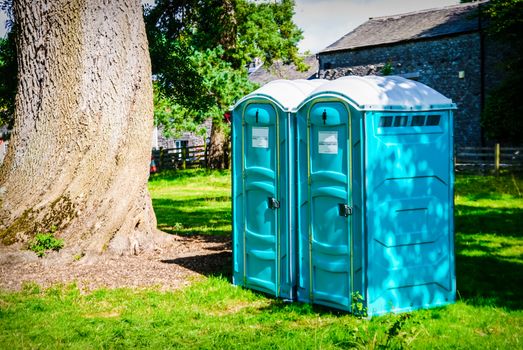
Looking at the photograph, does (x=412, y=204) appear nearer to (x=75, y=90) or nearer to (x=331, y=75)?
(x=75, y=90)

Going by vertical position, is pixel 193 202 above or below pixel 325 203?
below

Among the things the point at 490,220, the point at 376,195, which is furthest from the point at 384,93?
the point at 490,220

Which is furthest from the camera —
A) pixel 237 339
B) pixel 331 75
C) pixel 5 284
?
pixel 331 75

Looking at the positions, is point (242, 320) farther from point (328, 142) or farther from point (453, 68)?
point (453, 68)

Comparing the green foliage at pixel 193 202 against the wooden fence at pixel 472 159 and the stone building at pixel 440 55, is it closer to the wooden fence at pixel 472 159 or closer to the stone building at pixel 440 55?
the wooden fence at pixel 472 159

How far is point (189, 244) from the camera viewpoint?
412 inches

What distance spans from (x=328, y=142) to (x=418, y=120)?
2.77 feet

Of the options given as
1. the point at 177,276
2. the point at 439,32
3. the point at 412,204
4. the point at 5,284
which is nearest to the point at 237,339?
the point at 412,204

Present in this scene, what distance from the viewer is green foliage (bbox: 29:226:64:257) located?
889cm

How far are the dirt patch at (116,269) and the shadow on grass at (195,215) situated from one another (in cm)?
252

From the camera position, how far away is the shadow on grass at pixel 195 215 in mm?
12672

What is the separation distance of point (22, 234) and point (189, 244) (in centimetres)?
245

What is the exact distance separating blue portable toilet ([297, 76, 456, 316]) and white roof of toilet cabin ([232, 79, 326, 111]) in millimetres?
236

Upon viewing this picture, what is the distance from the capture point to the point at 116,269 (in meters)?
8.66
